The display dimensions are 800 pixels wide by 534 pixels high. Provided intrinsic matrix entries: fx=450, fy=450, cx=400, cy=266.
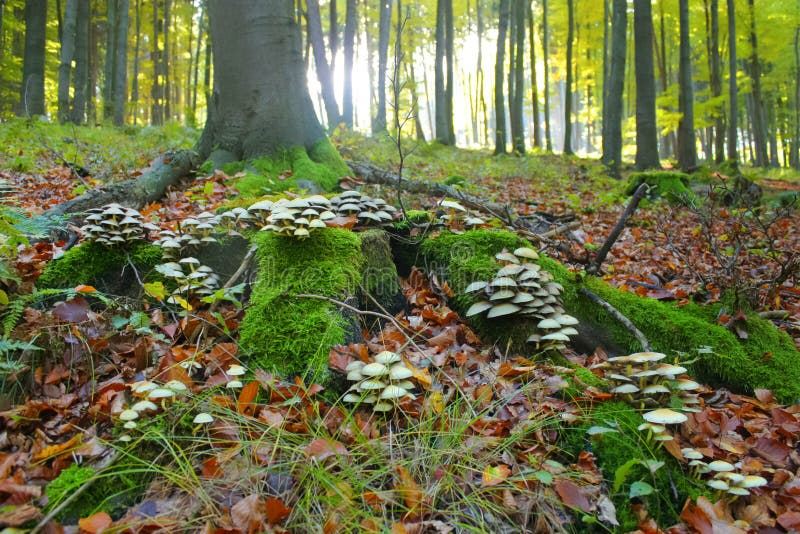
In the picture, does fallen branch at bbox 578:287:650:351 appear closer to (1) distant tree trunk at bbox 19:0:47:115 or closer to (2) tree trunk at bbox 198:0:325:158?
(2) tree trunk at bbox 198:0:325:158

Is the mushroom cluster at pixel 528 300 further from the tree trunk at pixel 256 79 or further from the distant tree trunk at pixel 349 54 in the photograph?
the distant tree trunk at pixel 349 54

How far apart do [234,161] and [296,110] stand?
43.6 inches

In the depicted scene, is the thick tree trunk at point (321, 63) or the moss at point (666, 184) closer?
the moss at point (666, 184)

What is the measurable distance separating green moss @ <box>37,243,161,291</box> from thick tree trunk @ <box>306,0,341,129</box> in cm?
1271

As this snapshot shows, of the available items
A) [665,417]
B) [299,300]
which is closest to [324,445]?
[299,300]

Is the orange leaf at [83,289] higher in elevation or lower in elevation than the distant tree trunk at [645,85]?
lower

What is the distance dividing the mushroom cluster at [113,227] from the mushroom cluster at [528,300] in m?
2.69

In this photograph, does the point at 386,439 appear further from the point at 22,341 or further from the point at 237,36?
the point at 237,36

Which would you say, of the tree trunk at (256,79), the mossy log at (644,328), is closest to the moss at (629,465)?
the mossy log at (644,328)

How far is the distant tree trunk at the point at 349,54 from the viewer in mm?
17094

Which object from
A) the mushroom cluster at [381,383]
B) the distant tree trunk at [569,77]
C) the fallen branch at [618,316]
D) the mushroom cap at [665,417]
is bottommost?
the mushroom cap at [665,417]

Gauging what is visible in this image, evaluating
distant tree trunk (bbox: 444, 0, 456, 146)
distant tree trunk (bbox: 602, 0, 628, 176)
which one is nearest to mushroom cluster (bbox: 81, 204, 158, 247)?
distant tree trunk (bbox: 602, 0, 628, 176)

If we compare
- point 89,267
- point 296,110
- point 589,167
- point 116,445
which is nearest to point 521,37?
point 589,167

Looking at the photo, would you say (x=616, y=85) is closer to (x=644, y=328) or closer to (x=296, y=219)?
(x=644, y=328)
